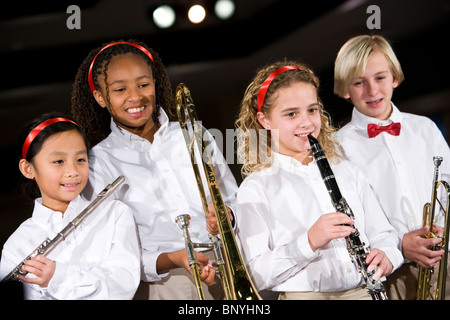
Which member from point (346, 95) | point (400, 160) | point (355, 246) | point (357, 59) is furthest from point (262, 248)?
point (357, 59)

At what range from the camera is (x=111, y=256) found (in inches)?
81.5

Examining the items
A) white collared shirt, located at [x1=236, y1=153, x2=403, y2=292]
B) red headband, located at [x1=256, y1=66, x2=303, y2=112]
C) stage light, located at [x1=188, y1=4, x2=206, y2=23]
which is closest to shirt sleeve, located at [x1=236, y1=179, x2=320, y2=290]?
white collared shirt, located at [x1=236, y1=153, x2=403, y2=292]

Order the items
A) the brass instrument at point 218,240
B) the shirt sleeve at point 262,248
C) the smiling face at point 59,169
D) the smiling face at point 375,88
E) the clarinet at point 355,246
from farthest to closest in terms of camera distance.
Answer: the smiling face at point 375,88, the smiling face at point 59,169, the shirt sleeve at point 262,248, the clarinet at point 355,246, the brass instrument at point 218,240

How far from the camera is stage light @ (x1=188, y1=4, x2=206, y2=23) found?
2506mm

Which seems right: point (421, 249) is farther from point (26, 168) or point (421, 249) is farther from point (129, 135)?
point (26, 168)

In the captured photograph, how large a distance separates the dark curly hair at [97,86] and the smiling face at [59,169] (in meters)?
0.24

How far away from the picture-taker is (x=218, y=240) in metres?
2.09

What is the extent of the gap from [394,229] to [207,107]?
3.20 feet

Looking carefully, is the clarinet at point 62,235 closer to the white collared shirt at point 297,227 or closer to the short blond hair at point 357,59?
the white collared shirt at point 297,227

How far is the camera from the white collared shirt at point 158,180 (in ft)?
7.41

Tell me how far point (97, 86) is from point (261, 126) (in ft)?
Answer: 2.29

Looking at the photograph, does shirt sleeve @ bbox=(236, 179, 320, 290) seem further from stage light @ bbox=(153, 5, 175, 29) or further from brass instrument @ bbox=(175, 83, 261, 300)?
stage light @ bbox=(153, 5, 175, 29)

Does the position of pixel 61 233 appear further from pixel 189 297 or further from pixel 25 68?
pixel 25 68

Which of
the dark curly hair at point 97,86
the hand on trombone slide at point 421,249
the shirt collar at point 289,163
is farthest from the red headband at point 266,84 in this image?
the hand on trombone slide at point 421,249
